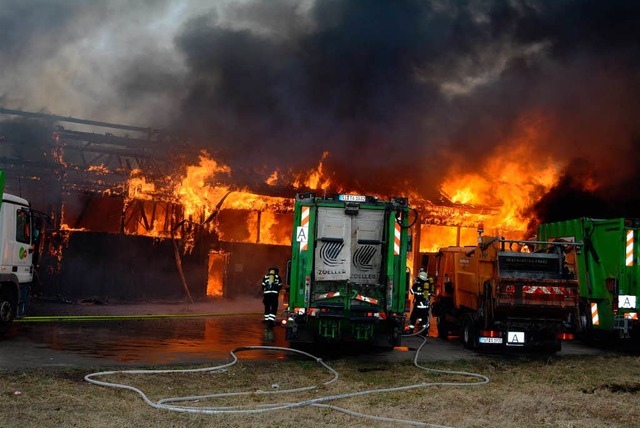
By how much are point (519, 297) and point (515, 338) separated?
855 mm

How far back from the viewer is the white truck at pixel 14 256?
12445mm

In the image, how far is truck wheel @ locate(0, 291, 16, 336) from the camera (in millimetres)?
12521

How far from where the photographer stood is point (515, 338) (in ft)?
40.8

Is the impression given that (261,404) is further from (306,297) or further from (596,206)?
(596,206)

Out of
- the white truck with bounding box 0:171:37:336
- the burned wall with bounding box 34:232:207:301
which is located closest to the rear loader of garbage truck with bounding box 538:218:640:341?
the white truck with bounding box 0:171:37:336

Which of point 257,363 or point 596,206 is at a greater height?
point 596,206

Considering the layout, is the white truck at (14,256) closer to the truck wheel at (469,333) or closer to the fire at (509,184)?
the truck wheel at (469,333)

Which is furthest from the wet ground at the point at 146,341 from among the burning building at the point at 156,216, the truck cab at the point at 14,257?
the burning building at the point at 156,216

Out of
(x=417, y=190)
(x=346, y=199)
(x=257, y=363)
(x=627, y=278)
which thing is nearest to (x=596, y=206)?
(x=417, y=190)

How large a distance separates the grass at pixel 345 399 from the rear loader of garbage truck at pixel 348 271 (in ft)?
3.34

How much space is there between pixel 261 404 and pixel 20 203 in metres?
8.26

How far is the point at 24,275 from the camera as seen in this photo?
13344 mm

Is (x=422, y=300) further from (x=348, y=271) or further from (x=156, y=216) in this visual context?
(x=156, y=216)

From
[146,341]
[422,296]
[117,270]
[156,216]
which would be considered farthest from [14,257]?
[156,216]
